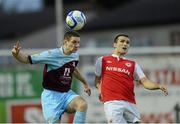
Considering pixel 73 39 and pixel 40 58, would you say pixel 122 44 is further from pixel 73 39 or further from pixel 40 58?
pixel 40 58

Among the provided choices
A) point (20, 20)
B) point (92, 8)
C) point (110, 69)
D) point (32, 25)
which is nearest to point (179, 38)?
point (92, 8)

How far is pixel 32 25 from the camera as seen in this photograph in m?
55.5

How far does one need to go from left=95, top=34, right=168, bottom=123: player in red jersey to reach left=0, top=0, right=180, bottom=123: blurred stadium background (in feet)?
19.0

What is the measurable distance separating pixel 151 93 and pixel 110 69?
622 centimetres

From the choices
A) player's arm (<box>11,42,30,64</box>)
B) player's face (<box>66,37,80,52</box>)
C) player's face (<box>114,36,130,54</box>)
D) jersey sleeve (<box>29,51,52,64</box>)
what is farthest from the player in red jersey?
player's arm (<box>11,42,30,64</box>)

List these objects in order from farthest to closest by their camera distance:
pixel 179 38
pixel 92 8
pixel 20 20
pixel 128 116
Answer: pixel 20 20 < pixel 92 8 < pixel 179 38 < pixel 128 116

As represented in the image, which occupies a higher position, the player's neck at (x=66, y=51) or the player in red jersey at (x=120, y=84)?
the player's neck at (x=66, y=51)

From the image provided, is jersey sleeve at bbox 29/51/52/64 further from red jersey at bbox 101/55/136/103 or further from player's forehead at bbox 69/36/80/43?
red jersey at bbox 101/55/136/103

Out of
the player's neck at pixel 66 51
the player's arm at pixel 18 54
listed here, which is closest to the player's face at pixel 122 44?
the player's neck at pixel 66 51

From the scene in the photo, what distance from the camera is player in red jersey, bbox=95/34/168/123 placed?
11.8 metres

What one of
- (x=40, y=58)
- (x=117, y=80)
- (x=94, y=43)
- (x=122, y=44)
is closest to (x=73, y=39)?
(x=40, y=58)

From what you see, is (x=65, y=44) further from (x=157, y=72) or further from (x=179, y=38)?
(x=179, y=38)

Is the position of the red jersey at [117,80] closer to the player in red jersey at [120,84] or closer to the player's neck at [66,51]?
the player in red jersey at [120,84]

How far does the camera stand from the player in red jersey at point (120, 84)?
11.8 metres
